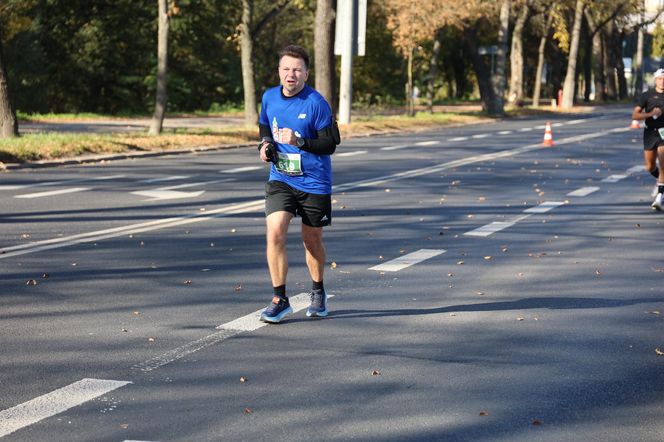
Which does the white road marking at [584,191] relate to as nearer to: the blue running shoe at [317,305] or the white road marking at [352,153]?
the white road marking at [352,153]

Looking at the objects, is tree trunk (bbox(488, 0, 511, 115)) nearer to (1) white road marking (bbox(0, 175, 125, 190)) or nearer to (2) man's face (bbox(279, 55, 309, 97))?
(1) white road marking (bbox(0, 175, 125, 190))

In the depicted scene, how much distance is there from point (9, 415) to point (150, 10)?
48949mm

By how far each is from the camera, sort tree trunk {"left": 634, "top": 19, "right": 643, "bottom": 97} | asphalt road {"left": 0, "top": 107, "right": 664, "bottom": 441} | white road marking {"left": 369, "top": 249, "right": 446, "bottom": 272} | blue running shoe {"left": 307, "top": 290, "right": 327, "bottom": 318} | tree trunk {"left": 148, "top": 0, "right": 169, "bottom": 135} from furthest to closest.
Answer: tree trunk {"left": 634, "top": 19, "right": 643, "bottom": 97} < tree trunk {"left": 148, "top": 0, "right": 169, "bottom": 135} < white road marking {"left": 369, "top": 249, "right": 446, "bottom": 272} < blue running shoe {"left": 307, "top": 290, "right": 327, "bottom": 318} < asphalt road {"left": 0, "top": 107, "right": 664, "bottom": 441}

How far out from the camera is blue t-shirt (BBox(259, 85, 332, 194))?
8.25m

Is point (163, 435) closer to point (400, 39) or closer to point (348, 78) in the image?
point (348, 78)

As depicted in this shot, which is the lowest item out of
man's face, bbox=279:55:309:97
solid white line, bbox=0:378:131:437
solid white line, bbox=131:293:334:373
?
solid white line, bbox=131:293:334:373

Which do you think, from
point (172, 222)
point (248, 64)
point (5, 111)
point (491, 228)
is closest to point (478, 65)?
point (248, 64)

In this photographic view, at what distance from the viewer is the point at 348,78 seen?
38.3m

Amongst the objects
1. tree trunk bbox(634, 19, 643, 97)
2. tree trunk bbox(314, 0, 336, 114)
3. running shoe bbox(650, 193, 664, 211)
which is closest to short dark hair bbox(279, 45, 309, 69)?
running shoe bbox(650, 193, 664, 211)

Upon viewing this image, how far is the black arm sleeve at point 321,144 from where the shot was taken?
26.9 ft

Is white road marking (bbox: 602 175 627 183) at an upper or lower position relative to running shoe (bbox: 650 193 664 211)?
lower

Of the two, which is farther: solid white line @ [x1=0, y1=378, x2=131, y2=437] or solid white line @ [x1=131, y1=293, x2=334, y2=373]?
solid white line @ [x1=131, y1=293, x2=334, y2=373]

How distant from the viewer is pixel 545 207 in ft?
53.9

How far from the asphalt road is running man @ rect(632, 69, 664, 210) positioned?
0.40 metres
